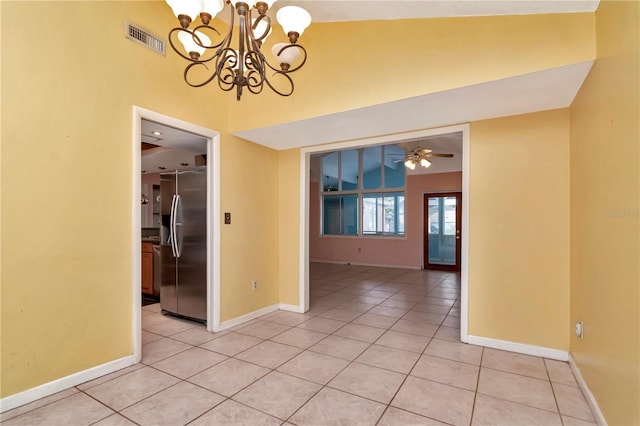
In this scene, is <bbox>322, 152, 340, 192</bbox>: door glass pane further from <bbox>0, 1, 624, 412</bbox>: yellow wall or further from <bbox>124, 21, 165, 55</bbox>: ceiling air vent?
<bbox>124, 21, 165, 55</bbox>: ceiling air vent

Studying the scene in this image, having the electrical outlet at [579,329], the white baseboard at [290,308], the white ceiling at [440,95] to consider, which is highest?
the white ceiling at [440,95]

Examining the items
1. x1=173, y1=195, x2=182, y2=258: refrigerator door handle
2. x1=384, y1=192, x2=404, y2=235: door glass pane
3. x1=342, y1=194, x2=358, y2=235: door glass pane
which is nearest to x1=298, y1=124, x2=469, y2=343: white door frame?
x1=173, y1=195, x2=182, y2=258: refrigerator door handle

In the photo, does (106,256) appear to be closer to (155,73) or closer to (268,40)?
(155,73)

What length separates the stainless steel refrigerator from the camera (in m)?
3.52

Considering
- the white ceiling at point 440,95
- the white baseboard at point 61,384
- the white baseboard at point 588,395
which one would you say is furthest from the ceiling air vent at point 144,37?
the white baseboard at point 588,395

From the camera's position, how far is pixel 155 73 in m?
2.74

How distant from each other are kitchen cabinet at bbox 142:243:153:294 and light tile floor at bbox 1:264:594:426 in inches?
57.1

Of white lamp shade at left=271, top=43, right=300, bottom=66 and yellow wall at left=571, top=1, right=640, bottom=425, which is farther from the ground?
white lamp shade at left=271, top=43, right=300, bottom=66

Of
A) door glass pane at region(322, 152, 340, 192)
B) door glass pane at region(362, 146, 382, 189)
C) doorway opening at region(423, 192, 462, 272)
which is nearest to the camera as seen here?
doorway opening at region(423, 192, 462, 272)

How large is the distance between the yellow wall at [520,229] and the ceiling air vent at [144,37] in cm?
311

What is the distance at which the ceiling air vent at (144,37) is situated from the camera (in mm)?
2526

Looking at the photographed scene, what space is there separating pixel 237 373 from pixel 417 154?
474cm

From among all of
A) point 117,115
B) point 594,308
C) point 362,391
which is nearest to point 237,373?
point 362,391

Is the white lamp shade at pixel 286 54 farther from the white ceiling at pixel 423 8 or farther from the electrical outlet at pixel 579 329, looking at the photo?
the electrical outlet at pixel 579 329
